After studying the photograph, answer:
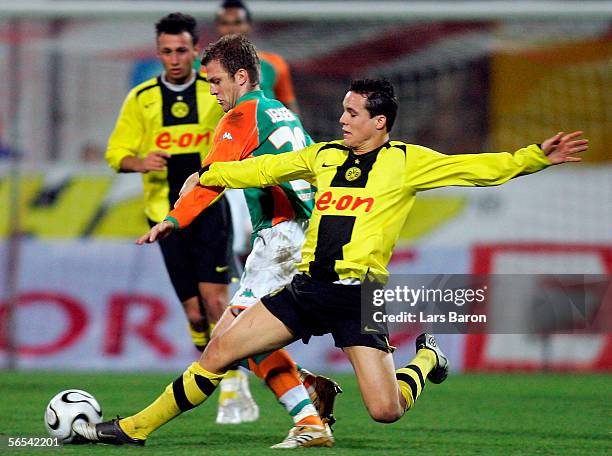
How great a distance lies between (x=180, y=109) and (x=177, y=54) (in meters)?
0.32

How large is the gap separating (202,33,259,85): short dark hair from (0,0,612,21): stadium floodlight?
5.18 m

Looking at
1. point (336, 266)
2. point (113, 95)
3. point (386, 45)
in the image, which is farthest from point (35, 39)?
point (336, 266)

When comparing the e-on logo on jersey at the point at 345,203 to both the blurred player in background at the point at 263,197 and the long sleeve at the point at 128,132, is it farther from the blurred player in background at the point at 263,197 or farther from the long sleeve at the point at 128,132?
the long sleeve at the point at 128,132

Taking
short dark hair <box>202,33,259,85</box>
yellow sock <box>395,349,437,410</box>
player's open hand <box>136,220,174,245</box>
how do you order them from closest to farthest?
player's open hand <box>136,220,174,245</box>, yellow sock <box>395,349,437,410</box>, short dark hair <box>202,33,259,85</box>

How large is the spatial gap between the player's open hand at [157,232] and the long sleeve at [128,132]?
216 cm

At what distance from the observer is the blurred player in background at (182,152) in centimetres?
758

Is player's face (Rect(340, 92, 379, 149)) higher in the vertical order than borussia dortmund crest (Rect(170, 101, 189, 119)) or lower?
lower

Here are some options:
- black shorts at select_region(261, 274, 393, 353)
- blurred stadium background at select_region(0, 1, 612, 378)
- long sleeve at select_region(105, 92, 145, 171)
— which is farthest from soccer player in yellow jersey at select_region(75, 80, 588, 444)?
blurred stadium background at select_region(0, 1, 612, 378)

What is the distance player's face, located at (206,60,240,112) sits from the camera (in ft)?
20.5

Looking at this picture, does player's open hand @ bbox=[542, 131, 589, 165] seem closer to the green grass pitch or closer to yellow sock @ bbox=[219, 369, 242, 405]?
the green grass pitch

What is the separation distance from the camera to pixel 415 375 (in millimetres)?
6074

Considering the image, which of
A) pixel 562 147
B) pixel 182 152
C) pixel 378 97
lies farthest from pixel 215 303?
pixel 562 147

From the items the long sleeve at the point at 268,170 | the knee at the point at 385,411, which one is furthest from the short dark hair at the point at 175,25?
the knee at the point at 385,411

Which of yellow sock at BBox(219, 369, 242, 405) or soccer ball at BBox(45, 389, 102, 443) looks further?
yellow sock at BBox(219, 369, 242, 405)
